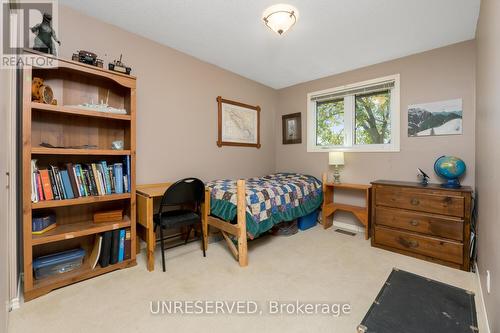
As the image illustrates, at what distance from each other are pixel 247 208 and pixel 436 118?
2508mm

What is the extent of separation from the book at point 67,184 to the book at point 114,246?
1.57ft

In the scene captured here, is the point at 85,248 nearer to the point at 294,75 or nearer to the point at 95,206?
the point at 95,206

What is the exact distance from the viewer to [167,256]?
2.41 metres

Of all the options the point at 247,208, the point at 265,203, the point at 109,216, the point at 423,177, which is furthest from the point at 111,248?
the point at 423,177

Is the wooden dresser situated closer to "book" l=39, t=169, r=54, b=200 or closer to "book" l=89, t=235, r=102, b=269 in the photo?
"book" l=89, t=235, r=102, b=269

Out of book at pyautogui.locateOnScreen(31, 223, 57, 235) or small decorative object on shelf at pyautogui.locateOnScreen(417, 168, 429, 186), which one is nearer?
book at pyautogui.locateOnScreen(31, 223, 57, 235)

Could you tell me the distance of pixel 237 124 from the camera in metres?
3.60

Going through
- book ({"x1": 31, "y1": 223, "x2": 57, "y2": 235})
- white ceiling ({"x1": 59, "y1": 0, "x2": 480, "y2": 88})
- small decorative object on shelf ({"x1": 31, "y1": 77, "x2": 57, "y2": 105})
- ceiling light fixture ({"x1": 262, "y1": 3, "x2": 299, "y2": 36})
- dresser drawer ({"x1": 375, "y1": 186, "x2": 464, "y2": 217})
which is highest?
white ceiling ({"x1": 59, "y1": 0, "x2": 480, "y2": 88})

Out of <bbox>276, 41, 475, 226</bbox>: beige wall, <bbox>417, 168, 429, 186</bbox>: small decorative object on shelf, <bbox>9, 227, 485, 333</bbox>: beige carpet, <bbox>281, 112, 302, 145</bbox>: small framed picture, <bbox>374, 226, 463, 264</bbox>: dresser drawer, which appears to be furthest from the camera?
<bbox>281, 112, 302, 145</bbox>: small framed picture

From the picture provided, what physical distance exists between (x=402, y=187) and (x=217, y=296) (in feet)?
7.37

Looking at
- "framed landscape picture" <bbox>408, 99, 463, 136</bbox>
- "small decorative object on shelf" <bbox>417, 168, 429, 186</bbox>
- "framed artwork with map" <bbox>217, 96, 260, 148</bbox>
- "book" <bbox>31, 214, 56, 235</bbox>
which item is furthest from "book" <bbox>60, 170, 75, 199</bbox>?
"framed landscape picture" <bbox>408, 99, 463, 136</bbox>

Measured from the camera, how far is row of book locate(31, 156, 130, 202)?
1729 millimetres

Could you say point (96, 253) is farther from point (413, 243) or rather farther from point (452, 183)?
point (452, 183)

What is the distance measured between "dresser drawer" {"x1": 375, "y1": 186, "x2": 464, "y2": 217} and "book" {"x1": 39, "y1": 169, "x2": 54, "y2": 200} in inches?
128
